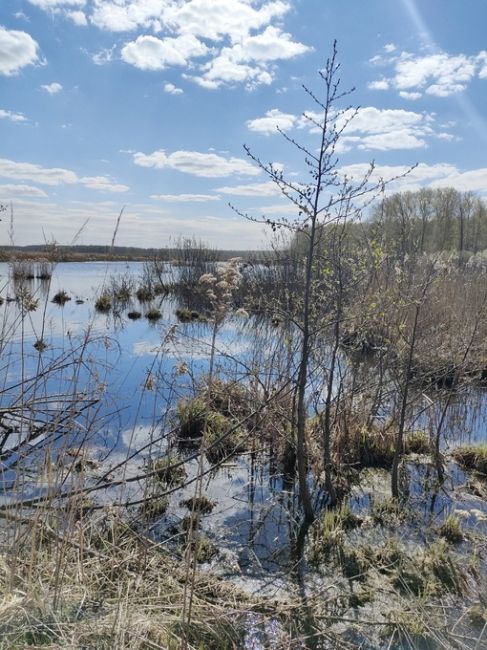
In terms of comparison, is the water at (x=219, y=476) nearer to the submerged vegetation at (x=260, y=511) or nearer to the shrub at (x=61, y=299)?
the submerged vegetation at (x=260, y=511)

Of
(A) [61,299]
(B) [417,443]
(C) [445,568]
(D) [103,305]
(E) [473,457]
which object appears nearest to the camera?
(C) [445,568]

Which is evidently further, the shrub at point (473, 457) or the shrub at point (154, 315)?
the shrub at point (154, 315)

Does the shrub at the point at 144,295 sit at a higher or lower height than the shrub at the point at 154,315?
higher

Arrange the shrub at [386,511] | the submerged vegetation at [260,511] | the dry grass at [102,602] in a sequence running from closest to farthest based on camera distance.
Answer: the dry grass at [102,602] → the submerged vegetation at [260,511] → the shrub at [386,511]

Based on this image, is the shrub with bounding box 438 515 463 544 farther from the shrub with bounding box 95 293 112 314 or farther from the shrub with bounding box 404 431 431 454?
the shrub with bounding box 95 293 112 314

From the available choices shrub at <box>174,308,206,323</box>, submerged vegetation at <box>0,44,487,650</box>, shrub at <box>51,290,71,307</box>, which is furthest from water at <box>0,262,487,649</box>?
shrub at <box>51,290,71,307</box>

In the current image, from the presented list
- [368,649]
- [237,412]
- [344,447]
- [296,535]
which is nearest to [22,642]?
[368,649]

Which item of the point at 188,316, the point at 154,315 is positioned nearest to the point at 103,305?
the point at 154,315

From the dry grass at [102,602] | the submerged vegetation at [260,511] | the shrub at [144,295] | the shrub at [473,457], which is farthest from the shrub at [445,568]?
the shrub at [144,295]

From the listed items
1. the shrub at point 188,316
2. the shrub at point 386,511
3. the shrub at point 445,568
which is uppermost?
the shrub at point 188,316

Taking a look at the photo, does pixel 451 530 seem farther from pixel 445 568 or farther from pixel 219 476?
pixel 219 476

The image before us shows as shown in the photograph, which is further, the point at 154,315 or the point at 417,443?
the point at 154,315

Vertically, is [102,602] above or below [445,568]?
above

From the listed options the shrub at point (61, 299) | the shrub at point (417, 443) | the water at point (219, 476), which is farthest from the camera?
the shrub at point (61, 299)
